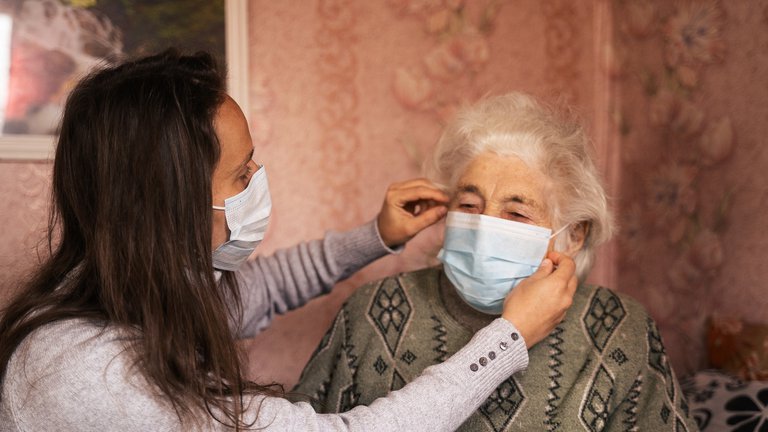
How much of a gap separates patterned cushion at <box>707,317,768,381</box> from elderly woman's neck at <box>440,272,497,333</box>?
0.78 m

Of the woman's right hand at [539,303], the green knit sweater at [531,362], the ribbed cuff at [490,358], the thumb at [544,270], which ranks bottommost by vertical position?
the green knit sweater at [531,362]

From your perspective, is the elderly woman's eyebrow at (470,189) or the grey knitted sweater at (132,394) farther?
the elderly woman's eyebrow at (470,189)

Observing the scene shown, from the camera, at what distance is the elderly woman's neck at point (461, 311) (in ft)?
5.26

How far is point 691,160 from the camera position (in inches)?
83.5

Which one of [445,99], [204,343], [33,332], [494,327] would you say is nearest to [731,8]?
[445,99]

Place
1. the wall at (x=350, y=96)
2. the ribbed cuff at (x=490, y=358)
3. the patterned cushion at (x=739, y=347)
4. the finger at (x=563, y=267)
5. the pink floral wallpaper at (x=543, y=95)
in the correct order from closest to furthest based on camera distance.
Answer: the ribbed cuff at (x=490, y=358)
the finger at (x=563, y=267)
the patterned cushion at (x=739, y=347)
the pink floral wallpaper at (x=543, y=95)
the wall at (x=350, y=96)

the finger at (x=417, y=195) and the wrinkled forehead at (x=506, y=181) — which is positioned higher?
the wrinkled forehead at (x=506, y=181)

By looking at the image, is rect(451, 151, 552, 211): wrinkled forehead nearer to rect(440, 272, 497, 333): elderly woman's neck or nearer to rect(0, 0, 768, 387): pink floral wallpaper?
rect(440, 272, 497, 333): elderly woman's neck

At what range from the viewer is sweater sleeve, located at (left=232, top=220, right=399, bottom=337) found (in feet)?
5.78

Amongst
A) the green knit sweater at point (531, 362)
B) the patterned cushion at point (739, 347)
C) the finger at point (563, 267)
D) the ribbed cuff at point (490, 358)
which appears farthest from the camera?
the patterned cushion at point (739, 347)

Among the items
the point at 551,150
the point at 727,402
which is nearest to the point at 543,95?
the point at 551,150

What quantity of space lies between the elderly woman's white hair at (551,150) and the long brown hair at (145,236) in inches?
27.5

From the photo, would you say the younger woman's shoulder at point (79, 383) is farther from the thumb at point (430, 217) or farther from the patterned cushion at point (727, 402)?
the patterned cushion at point (727, 402)

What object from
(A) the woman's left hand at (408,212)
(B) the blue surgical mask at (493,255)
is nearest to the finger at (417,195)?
(A) the woman's left hand at (408,212)
